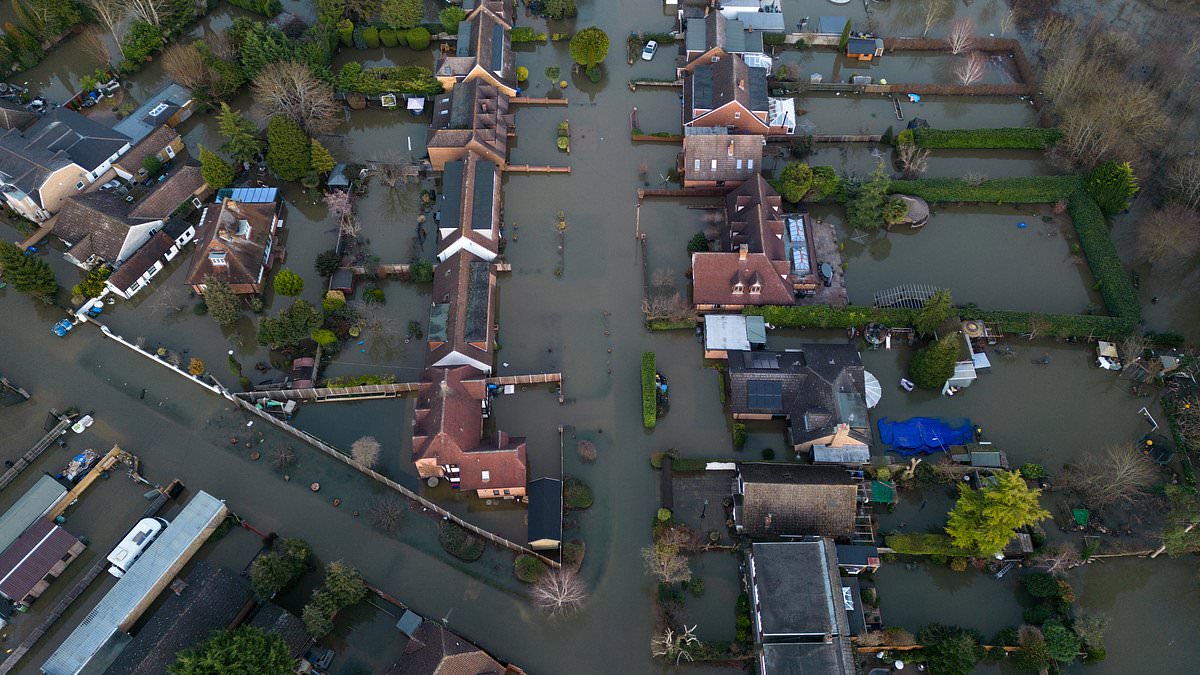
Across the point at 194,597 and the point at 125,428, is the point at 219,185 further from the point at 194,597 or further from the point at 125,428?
the point at 194,597

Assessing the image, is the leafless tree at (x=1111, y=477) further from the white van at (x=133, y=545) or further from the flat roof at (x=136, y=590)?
the white van at (x=133, y=545)

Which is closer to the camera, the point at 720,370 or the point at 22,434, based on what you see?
the point at 22,434

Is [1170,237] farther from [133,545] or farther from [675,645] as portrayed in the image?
[133,545]

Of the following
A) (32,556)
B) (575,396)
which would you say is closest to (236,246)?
(32,556)

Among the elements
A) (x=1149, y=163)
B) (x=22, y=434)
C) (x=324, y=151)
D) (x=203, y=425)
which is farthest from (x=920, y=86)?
(x=22, y=434)

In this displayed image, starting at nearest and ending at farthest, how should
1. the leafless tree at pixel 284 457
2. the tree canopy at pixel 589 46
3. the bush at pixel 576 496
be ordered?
the bush at pixel 576 496
the leafless tree at pixel 284 457
the tree canopy at pixel 589 46

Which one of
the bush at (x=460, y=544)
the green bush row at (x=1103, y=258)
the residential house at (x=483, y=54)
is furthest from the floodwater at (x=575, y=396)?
the residential house at (x=483, y=54)
